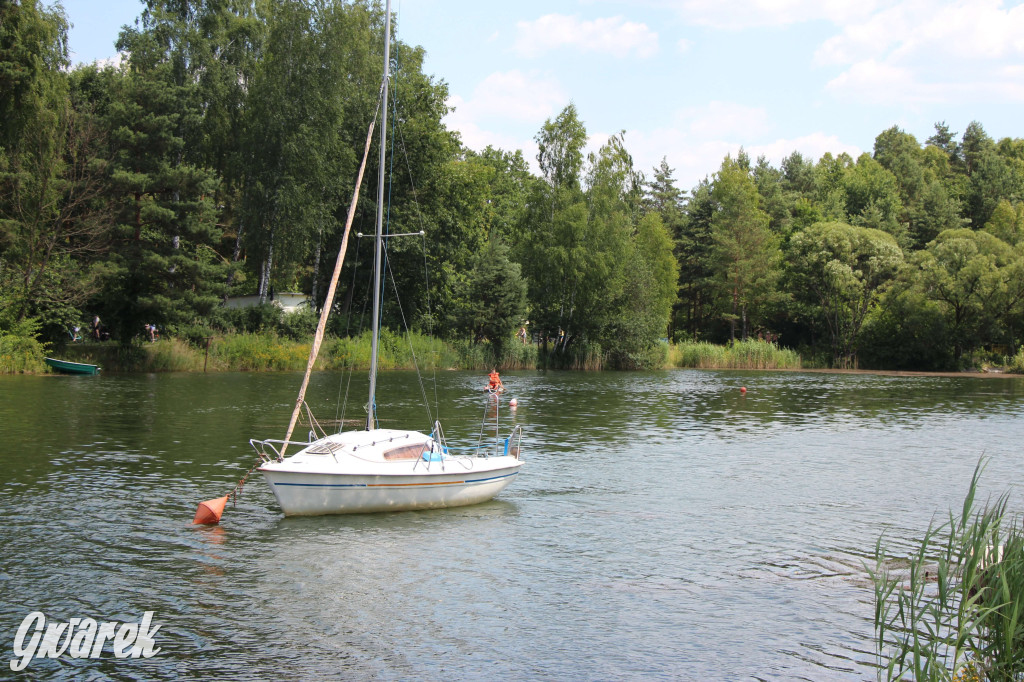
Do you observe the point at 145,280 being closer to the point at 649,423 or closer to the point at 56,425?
the point at 56,425

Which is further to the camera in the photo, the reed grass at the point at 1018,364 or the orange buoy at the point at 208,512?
the reed grass at the point at 1018,364

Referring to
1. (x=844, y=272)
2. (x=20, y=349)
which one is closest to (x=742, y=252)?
(x=844, y=272)

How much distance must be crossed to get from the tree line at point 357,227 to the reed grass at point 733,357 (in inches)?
211

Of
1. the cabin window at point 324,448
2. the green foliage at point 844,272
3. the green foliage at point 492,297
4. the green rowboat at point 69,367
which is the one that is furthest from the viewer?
the green foliage at point 844,272

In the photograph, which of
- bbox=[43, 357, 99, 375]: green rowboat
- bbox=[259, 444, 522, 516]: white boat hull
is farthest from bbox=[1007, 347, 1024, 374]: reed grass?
bbox=[43, 357, 99, 375]: green rowboat

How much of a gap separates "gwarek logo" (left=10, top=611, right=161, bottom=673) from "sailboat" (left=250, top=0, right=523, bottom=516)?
17.4ft

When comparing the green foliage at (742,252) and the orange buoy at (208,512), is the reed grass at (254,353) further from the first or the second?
the green foliage at (742,252)

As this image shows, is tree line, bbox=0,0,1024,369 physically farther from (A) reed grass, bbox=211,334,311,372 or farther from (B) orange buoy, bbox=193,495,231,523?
(B) orange buoy, bbox=193,495,231,523

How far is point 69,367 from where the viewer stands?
49.6 m

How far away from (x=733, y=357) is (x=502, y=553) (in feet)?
209

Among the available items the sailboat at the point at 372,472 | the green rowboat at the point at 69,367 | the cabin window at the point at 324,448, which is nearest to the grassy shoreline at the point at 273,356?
the green rowboat at the point at 69,367

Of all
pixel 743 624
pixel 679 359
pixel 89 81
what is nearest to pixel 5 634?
pixel 743 624

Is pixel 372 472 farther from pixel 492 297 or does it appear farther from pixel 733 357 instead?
pixel 733 357

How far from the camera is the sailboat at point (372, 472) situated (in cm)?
1727
